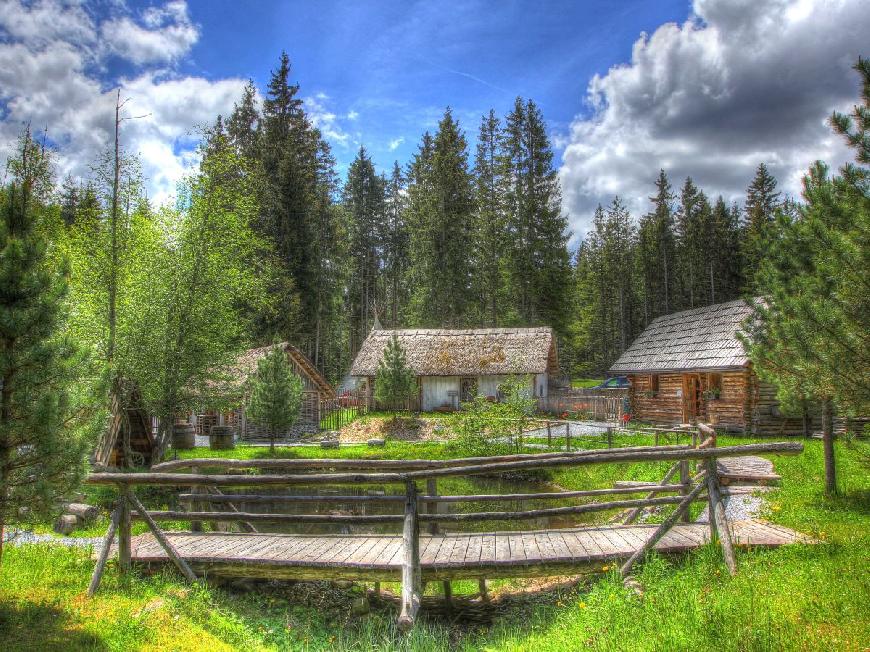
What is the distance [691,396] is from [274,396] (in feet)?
56.5

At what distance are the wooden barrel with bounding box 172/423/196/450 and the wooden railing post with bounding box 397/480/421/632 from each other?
20.4 m

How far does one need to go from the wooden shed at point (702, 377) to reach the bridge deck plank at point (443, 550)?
1552 cm

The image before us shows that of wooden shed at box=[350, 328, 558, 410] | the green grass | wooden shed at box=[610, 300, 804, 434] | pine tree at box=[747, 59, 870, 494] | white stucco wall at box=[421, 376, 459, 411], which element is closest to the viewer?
the green grass

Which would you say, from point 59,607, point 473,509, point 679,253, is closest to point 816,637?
point 59,607

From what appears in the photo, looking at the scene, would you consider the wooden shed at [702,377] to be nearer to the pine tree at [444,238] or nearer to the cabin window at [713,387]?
the cabin window at [713,387]

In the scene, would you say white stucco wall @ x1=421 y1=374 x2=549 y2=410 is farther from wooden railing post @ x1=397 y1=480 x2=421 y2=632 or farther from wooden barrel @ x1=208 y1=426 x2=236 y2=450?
wooden railing post @ x1=397 y1=480 x2=421 y2=632

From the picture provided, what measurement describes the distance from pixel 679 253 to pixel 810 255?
43.1 metres

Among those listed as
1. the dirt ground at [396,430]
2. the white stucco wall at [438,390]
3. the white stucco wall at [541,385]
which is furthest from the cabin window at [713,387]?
the white stucco wall at [438,390]

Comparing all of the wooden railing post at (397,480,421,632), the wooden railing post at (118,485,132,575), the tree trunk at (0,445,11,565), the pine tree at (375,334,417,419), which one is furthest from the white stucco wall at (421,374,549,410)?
the tree trunk at (0,445,11,565)

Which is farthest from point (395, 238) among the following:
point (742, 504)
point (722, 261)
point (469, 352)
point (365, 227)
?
point (742, 504)

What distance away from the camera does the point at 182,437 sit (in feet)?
78.9

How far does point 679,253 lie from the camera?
50125 mm

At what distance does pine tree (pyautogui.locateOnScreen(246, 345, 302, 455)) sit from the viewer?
22.5 m

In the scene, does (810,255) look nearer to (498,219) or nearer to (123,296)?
(123,296)
